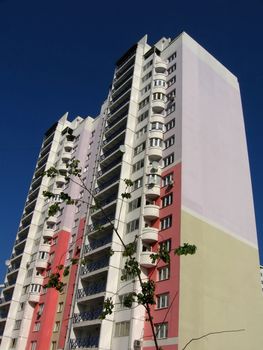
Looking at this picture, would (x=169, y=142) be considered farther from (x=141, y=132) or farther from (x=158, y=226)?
(x=158, y=226)

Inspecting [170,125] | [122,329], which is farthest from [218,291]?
[170,125]

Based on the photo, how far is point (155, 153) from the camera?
1966 inches

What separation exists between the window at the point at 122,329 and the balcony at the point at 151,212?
1161cm

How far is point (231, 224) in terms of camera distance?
155 ft

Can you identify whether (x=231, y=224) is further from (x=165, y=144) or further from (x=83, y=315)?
(x=83, y=315)

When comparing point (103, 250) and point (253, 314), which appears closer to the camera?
point (253, 314)

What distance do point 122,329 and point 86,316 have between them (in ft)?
27.8

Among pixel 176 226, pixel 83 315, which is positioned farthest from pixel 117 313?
pixel 176 226

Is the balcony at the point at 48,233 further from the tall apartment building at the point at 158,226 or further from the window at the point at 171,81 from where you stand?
the window at the point at 171,81

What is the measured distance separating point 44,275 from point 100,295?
68.6ft

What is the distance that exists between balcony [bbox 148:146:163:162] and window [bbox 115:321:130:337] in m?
20.3

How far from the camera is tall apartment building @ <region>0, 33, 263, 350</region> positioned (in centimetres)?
3897

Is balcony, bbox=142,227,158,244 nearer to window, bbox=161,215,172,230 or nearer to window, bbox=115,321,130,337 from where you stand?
window, bbox=161,215,172,230

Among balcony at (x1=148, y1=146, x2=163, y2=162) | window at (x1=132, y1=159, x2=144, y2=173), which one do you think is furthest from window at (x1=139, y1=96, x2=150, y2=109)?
window at (x1=132, y1=159, x2=144, y2=173)
